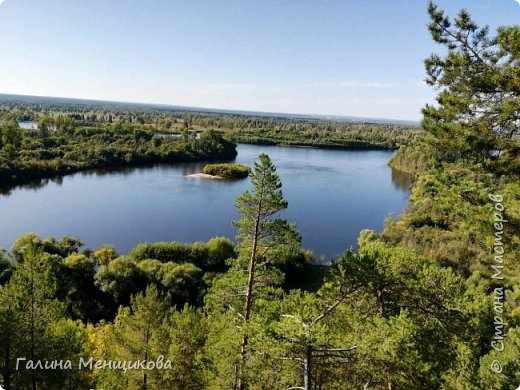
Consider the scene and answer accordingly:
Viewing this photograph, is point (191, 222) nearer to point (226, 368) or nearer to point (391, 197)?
point (391, 197)

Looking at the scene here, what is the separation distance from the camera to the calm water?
1233 inches

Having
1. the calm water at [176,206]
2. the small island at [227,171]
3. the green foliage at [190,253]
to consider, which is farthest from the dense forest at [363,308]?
the small island at [227,171]

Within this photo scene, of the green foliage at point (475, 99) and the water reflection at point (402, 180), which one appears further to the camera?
the water reflection at point (402, 180)

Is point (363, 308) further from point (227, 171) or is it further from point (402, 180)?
point (402, 180)

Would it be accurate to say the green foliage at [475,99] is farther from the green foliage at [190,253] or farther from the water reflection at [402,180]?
the water reflection at [402,180]

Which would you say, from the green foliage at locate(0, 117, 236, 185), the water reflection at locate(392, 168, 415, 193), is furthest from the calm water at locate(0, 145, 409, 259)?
the green foliage at locate(0, 117, 236, 185)

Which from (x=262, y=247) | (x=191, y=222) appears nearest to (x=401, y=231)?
(x=191, y=222)

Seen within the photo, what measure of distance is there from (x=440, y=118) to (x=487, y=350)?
13.9 ft

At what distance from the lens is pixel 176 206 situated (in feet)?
127

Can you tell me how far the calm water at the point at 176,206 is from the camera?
31.3 meters

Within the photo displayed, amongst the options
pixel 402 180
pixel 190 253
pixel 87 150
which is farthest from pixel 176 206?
pixel 402 180

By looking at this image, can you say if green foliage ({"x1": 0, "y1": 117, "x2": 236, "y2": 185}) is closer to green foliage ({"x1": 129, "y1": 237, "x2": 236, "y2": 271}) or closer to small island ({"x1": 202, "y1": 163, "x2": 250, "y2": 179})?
small island ({"x1": 202, "y1": 163, "x2": 250, "y2": 179})

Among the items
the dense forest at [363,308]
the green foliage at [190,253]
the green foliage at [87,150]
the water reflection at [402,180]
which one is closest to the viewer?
the dense forest at [363,308]

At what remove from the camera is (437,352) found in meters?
5.86
